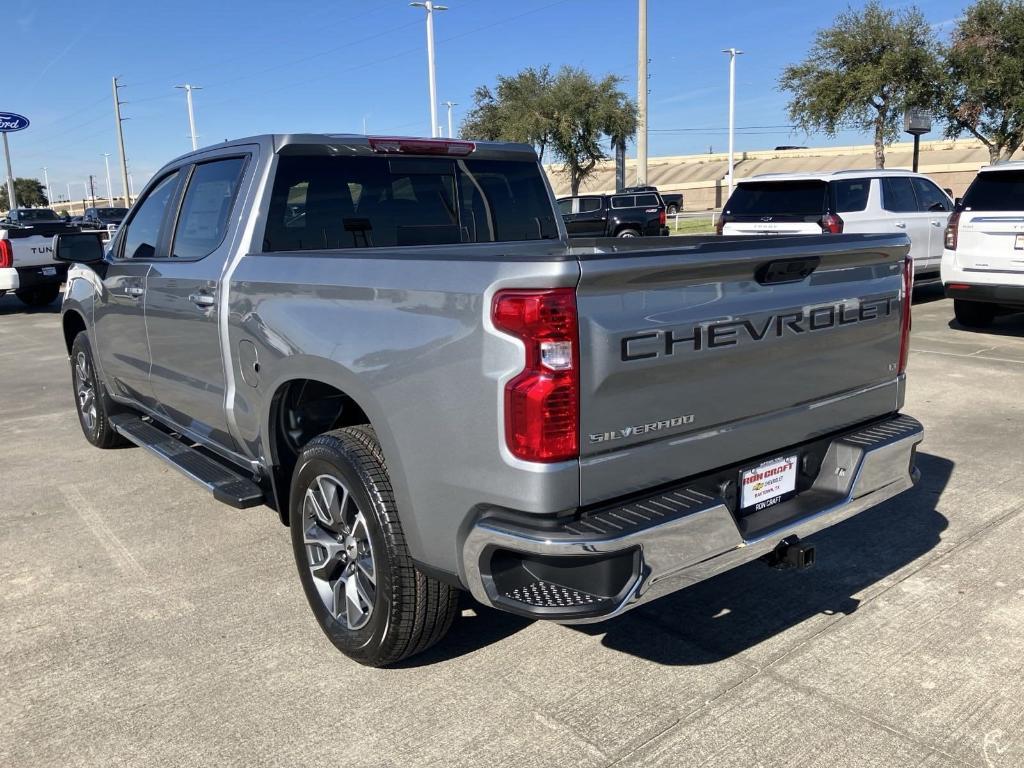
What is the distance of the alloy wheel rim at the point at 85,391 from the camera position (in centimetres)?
612

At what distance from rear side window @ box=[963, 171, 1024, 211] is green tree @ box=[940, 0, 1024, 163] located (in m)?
20.7

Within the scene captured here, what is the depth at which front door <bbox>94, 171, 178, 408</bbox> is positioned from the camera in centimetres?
480

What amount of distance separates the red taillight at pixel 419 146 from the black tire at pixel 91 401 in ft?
9.43

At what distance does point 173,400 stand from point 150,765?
7.52 ft

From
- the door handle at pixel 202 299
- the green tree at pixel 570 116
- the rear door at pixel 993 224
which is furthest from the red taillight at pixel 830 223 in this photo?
the green tree at pixel 570 116

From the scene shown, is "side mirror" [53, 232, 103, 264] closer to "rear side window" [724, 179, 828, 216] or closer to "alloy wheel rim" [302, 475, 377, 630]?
"alloy wheel rim" [302, 475, 377, 630]

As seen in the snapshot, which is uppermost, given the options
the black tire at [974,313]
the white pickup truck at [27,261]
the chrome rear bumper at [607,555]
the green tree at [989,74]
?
the green tree at [989,74]

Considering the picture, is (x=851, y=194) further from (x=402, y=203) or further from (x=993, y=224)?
(x=402, y=203)

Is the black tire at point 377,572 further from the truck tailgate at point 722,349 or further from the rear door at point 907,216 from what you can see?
the rear door at point 907,216

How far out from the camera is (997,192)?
31.1ft

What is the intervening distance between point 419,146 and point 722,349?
85.9 inches

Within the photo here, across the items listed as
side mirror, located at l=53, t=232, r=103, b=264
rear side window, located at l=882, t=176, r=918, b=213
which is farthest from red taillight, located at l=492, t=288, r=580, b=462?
rear side window, located at l=882, t=176, r=918, b=213

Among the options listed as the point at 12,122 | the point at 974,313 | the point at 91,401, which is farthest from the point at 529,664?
the point at 12,122

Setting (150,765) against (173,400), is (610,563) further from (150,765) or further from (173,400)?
(173,400)
